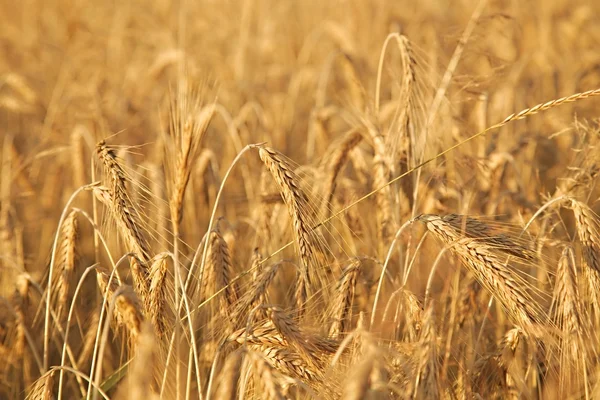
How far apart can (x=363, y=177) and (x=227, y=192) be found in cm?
125

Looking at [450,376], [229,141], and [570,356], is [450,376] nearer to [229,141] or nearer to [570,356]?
[570,356]

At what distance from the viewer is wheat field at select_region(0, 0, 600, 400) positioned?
Answer: 71.6 inches

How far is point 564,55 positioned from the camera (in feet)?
19.8

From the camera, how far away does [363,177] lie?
119 inches

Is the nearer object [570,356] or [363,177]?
[570,356]

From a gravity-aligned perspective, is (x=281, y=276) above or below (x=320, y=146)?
below

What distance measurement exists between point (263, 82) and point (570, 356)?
383 centimetres

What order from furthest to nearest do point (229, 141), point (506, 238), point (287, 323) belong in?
point (229, 141), point (506, 238), point (287, 323)

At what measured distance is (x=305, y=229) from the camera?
187 centimetres

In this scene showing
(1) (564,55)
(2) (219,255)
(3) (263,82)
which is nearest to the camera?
(2) (219,255)

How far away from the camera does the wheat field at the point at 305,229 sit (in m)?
1.82

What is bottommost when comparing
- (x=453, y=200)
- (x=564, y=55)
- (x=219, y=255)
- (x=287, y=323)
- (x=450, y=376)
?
(x=450, y=376)

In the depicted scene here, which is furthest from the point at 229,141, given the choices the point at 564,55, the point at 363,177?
the point at 564,55

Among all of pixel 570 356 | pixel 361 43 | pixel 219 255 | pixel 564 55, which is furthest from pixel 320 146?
pixel 564 55
